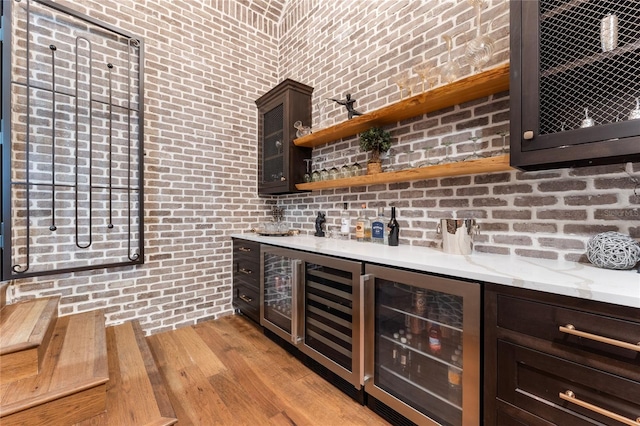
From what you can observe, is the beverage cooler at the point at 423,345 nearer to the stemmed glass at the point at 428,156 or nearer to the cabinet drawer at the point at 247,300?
the stemmed glass at the point at 428,156

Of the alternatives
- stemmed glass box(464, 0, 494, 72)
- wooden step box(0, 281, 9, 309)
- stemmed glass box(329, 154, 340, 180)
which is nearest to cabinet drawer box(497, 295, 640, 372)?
stemmed glass box(464, 0, 494, 72)

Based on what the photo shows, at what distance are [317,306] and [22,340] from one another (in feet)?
5.47

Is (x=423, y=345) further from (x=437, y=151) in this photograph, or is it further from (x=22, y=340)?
(x=22, y=340)

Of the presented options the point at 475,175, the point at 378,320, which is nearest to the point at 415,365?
the point at 378,320

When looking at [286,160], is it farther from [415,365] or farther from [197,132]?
[415,365]

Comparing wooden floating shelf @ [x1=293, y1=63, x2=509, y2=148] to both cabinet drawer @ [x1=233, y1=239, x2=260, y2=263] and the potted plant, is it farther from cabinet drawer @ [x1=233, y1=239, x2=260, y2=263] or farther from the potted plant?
cabinet drawer @ [x1=233, y1=239, x2=260, y2=263]

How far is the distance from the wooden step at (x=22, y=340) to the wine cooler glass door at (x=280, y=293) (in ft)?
4.84

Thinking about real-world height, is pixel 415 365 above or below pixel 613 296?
below

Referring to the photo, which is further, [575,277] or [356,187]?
[356,187]

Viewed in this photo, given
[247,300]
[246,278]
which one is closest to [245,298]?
[247,300]

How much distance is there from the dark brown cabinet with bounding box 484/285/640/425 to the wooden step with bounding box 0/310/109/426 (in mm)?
1860

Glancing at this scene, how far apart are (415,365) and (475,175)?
1.24 meters

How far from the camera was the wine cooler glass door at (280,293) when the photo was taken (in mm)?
2164

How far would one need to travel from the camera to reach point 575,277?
108 cm
